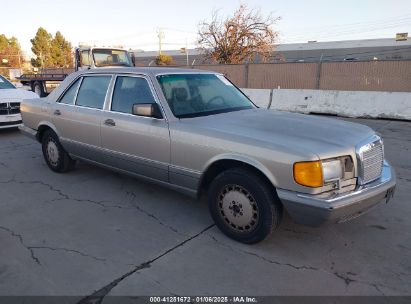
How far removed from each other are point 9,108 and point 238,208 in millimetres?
7445

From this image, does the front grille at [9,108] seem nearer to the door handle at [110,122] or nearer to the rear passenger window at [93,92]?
the rear passenger window at [93,92]

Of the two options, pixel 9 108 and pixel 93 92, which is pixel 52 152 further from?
pixel 9 108

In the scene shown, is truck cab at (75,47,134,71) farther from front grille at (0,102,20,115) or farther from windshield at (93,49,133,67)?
front grille at (0,102,20,115)

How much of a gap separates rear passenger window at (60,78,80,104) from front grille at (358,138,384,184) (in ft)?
12.9

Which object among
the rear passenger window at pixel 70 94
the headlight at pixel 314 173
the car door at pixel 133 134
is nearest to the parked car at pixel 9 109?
the rear passenger window at pixel 70 94

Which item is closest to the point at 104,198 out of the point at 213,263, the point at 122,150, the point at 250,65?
the point at 122,150

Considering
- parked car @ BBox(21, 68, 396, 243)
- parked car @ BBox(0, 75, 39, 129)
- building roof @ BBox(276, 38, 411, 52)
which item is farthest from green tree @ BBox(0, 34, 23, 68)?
parked car @ BBox(21, 68, 396, 243)

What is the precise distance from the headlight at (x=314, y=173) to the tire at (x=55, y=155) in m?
3.81

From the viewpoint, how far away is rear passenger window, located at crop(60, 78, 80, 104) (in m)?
4.92

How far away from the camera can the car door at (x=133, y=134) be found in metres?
3.72

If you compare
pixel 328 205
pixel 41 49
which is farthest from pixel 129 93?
pixel 41 49

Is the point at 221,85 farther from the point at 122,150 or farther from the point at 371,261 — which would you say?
the point at 371,261

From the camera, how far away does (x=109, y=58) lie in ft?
47.8

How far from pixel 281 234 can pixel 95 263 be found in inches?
71.8
